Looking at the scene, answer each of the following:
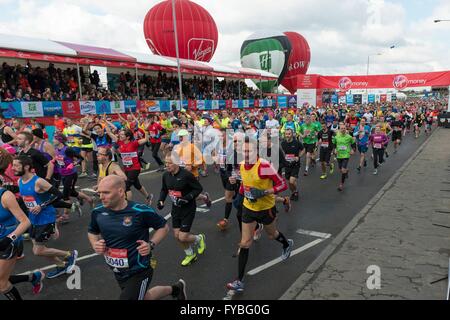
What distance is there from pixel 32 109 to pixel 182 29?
2139 centimetres

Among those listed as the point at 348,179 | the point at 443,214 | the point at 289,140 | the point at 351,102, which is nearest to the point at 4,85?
the point at 289,140

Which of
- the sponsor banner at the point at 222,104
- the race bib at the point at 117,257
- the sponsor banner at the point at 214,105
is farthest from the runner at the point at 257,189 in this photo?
the sponsor banner at the point at 222,104

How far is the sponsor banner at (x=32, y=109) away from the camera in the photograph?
48.2 feet

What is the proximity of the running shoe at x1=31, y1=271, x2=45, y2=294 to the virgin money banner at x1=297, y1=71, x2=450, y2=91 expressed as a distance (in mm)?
36219

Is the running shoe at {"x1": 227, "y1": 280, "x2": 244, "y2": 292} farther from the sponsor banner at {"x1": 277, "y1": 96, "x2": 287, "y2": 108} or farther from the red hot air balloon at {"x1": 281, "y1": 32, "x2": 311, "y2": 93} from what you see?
the red hot air balloon at {"x1": 281, "y1": 32, "x2": 311, "y2": 93}

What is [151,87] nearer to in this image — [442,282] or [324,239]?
[324,239]

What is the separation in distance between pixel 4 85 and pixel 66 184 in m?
10.5

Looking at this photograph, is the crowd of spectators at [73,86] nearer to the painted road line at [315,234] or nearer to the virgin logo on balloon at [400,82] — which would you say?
the painted road line at [315,234]

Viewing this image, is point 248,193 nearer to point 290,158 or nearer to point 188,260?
point 188,260

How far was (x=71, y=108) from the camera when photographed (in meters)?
16.8

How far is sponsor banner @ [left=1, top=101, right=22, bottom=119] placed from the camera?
13.9m

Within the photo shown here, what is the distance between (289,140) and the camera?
880 centimetres

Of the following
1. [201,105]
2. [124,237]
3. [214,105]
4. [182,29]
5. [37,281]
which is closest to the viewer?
[124,237]

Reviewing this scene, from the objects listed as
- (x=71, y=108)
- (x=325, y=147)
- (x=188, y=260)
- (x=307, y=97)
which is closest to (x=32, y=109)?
(x=71, y=108)
